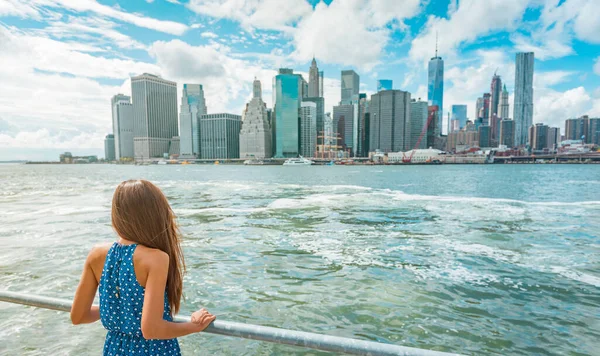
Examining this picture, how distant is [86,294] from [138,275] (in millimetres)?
514

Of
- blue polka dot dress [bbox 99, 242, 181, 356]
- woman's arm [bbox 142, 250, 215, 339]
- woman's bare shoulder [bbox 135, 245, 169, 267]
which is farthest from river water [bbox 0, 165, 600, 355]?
woman's bare shoulder [bbox 135, 245, 169, 267]

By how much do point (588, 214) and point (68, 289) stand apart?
28.0 m

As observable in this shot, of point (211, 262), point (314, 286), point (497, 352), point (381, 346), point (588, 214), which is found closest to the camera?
point (381, 346)

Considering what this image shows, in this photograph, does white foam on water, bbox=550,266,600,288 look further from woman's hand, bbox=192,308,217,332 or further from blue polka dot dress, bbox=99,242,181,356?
blue polka dot dress, bbox=99,242,181,356

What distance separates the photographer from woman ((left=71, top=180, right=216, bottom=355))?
6.05 ft

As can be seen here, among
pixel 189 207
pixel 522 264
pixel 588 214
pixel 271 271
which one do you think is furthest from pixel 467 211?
pixel 189 207

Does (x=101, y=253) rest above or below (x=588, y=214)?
above

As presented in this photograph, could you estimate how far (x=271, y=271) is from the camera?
991cm

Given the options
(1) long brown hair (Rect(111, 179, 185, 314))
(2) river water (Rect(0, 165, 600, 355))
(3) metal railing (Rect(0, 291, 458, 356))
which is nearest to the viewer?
(3) metal railing (Rect(0, 291, 458, 356))

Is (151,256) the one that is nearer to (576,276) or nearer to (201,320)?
(201,320)

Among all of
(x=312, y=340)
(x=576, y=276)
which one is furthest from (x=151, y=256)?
(x=576, y=276)

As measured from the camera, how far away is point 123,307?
6.44 feet

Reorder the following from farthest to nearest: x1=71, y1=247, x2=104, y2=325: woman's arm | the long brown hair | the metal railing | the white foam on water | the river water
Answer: the white foam on water < the river water < x1=71, y1=247, x2=104, y2=325: woman's arm < the long brown hair < the metal railing

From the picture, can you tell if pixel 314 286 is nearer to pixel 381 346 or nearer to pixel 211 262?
pixel 211 262
